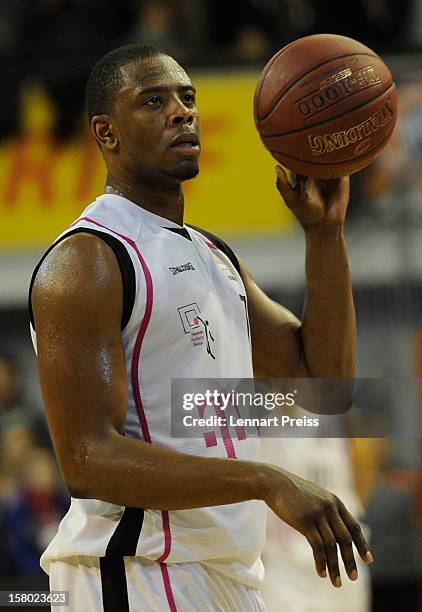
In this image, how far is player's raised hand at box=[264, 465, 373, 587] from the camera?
8.74 ft

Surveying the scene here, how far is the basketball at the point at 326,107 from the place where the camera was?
3.49 m

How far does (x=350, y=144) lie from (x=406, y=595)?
13.5ft

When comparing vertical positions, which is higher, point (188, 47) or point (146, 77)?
point (188, 47)

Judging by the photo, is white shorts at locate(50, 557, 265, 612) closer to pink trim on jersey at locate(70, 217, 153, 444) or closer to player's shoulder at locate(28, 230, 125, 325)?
pink trim on jersey at locate(70, 217, 153, 444)

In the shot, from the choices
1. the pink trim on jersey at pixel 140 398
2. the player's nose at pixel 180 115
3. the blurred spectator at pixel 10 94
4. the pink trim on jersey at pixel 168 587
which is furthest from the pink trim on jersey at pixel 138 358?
the blurred spectator at pixel 10 94

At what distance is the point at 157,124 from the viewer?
334cm

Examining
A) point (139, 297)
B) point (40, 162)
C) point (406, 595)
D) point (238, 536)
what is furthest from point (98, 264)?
point (40, 162)

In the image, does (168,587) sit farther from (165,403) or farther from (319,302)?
(319,302)

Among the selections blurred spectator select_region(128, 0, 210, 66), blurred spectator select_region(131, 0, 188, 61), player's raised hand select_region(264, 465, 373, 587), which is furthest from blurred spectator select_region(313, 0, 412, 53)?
player's raised hand select_region(264, 465, 373, 587)

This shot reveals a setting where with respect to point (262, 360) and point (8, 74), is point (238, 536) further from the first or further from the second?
point (8, 74)

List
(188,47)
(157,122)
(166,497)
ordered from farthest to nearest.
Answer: (188,47) < (157,122) < (166,497)

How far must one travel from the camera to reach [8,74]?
791 cm

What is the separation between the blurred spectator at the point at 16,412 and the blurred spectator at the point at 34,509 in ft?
0.75

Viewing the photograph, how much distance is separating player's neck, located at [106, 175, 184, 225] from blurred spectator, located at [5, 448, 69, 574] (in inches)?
122
